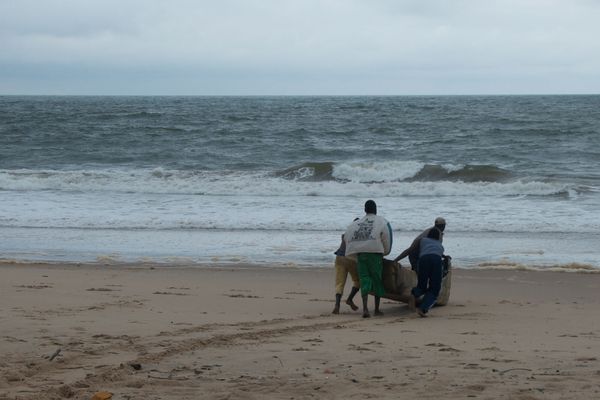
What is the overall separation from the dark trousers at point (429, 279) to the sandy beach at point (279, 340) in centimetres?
20

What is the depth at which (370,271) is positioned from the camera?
9195mm

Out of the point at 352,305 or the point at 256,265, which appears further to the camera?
the point at 256,265

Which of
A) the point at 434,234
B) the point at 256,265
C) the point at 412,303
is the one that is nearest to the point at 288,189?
the point at 256,265

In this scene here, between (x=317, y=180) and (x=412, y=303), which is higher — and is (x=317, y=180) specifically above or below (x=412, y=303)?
below

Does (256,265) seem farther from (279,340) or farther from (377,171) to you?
(377,171)

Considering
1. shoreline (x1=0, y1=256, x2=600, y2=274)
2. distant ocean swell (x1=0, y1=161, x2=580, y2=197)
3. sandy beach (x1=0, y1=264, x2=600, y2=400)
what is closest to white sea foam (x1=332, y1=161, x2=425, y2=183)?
distant ocean swell (x1=0, y1=161, x2=580, y2=197)

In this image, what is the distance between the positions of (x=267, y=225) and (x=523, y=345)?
1005cm

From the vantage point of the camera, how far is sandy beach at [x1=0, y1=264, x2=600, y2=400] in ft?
18.8

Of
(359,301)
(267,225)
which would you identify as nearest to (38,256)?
(267,225)

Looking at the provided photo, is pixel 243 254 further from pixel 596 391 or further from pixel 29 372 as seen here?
pixel 596 391

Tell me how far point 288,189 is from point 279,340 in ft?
53.4

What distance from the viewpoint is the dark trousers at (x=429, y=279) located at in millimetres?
9086

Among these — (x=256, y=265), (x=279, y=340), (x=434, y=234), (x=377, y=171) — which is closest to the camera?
(x=279, y=340)

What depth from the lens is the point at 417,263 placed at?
939cm
